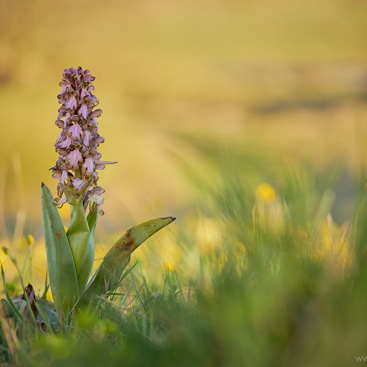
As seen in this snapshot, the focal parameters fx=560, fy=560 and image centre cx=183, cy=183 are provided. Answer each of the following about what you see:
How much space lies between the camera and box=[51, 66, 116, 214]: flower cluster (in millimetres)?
736

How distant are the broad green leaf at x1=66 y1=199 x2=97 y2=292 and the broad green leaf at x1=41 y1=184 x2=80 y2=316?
0.02m

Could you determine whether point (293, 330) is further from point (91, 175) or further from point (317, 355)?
point (91, 175)

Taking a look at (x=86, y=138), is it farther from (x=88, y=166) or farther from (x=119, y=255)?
(x=119, y=255)

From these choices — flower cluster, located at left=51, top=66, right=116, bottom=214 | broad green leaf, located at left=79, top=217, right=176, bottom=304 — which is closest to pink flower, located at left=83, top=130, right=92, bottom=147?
flower cluster, located at left=51, top=66, right=116, bottom=214

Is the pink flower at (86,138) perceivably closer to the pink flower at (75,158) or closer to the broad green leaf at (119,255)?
the pink flower at (75,158)

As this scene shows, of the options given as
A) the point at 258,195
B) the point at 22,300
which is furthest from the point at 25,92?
the point at 258,195

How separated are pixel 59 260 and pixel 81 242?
4 cm

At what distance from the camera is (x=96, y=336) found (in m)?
0.53

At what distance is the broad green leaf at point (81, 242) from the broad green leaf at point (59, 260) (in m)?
0.02

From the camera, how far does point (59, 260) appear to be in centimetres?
74

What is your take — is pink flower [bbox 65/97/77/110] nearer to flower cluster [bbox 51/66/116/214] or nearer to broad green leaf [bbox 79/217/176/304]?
flower cluster [bbox 51/66/116/214]

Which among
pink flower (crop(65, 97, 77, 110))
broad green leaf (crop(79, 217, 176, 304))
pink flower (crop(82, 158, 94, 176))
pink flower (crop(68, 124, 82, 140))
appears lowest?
broad green leaf (crop(79, 217, 176, 304))

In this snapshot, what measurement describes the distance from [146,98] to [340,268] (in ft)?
15.9

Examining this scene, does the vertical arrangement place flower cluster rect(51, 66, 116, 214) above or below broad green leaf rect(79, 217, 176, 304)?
above
